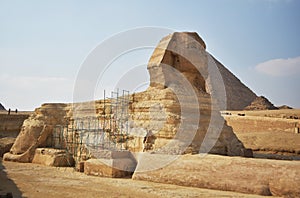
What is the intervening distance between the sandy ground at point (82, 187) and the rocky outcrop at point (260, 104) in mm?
39486

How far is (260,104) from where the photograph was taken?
46062mm

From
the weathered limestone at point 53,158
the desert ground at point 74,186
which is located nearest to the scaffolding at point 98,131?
the weathered limestone at point 53,158

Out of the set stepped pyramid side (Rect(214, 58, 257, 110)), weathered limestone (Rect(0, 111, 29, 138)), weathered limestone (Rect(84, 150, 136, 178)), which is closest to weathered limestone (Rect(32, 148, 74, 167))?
weathered limestone (Rect(84, 150, 136, 178))

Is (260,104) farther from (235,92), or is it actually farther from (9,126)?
(9,126)

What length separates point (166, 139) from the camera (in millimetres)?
9180

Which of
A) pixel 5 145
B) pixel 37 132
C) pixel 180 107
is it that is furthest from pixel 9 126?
pixel 180 107

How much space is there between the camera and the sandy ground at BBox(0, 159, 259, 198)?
668 centimetres

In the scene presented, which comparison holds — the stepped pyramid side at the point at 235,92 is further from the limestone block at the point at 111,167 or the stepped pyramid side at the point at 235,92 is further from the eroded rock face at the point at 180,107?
the limestone block at the point at 111,167

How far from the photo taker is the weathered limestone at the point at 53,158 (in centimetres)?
1180

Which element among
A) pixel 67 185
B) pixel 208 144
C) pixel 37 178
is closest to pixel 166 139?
pixel 208 144

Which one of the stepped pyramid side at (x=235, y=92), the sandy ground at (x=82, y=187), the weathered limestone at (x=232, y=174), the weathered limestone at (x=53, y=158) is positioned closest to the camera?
the weathered limestone at (x=232, y=174)

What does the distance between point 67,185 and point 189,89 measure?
16.6 ft

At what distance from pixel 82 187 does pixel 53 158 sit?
15.8 ft

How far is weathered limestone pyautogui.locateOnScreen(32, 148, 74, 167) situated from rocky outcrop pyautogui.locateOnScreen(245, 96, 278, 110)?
37.5m
